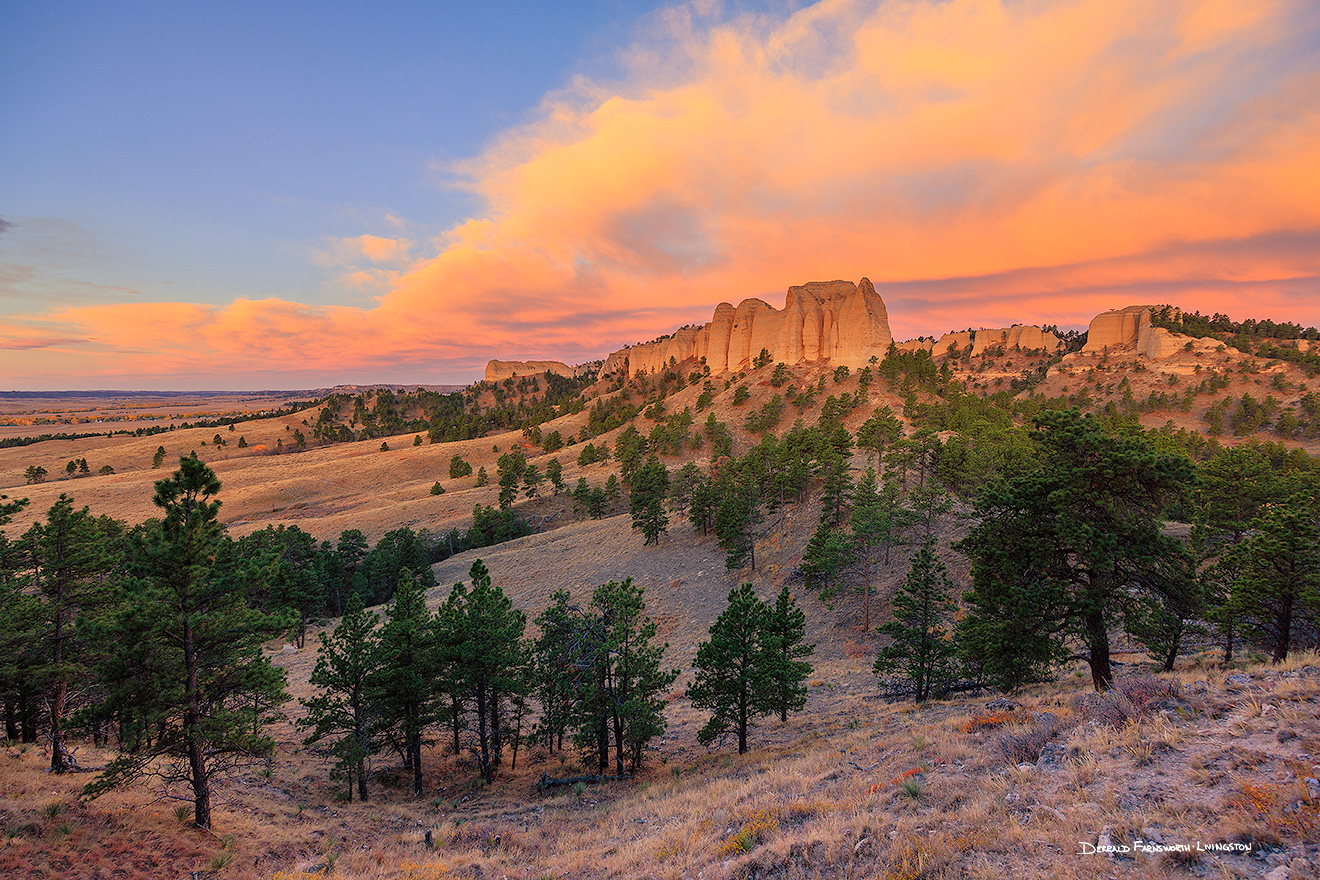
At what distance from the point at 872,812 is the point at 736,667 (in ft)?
33.2

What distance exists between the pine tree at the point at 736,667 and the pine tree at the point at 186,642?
44.2ft

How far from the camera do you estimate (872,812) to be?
8.87m

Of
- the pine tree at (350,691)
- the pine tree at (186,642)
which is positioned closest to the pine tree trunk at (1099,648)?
the pine tree at (186,642)

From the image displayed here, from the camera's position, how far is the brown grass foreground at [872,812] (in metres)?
6.29

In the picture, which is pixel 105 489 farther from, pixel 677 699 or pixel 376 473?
pixel 677 699

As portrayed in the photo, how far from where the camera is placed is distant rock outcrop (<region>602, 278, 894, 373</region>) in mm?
99188

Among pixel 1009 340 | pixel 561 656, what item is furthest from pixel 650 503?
pixel 1009 340

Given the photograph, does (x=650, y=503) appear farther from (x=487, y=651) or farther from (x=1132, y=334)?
(x=1132, y=334)

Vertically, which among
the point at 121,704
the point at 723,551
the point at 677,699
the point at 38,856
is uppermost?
the point at 121,704

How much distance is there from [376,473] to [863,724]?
359 feet

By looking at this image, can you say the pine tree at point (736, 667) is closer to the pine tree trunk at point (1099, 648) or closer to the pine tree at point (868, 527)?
the pine tree trunk at point (1099, 648)

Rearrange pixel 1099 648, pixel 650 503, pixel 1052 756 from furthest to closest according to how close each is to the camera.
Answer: pixel 650 503, pixel 1099 648, pixel 1052 756

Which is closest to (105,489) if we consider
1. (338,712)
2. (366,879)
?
(338,712)

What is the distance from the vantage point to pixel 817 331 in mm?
106562
